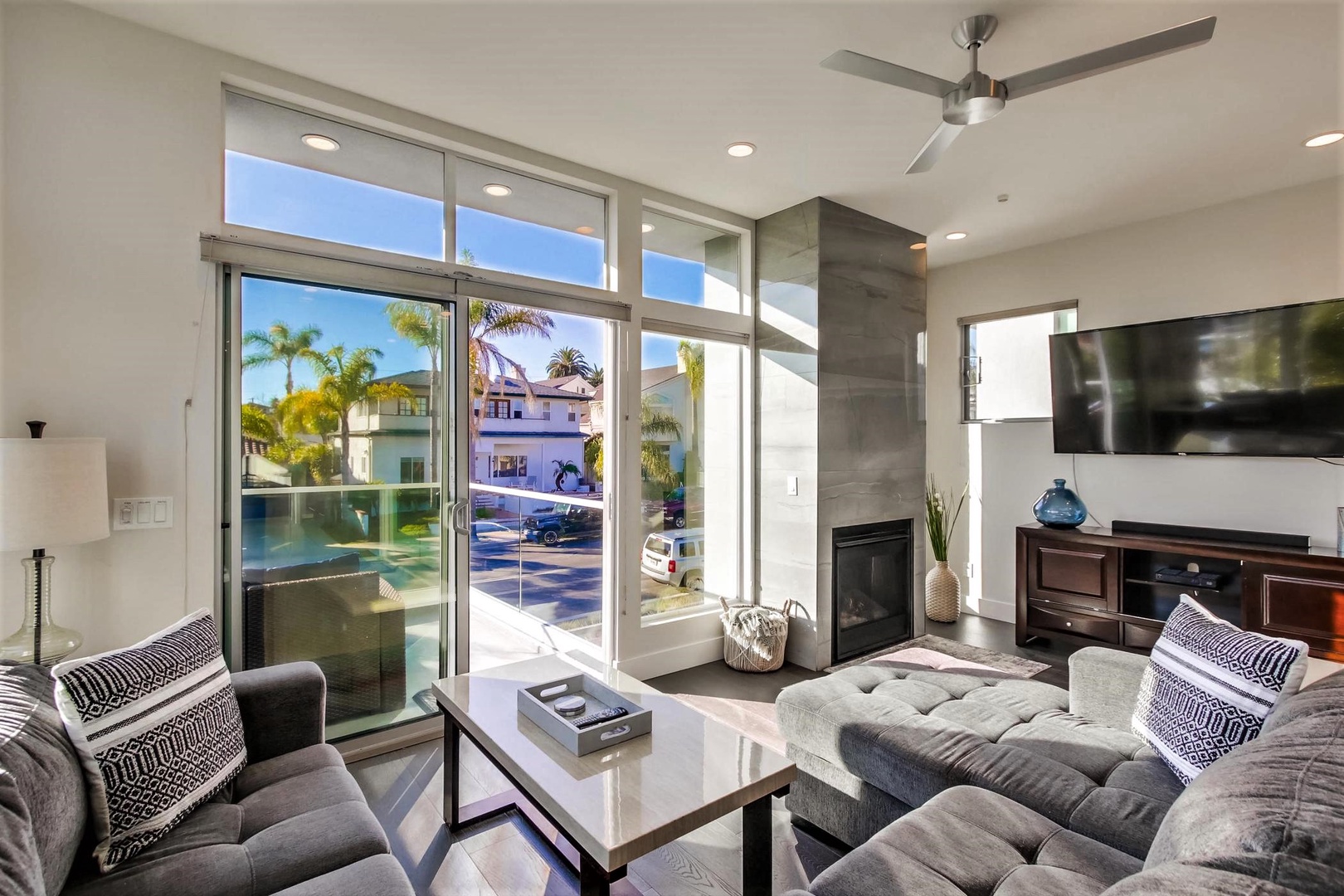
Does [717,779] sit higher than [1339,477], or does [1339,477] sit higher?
[1339,477]

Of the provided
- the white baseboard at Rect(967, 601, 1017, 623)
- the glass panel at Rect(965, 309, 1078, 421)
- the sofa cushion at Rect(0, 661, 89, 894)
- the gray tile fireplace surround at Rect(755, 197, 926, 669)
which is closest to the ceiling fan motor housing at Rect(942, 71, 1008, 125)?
the gray tile fireplace surround at Rect(755, 197, 926, 669)

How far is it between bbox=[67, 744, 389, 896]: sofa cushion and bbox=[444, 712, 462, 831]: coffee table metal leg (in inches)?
16.9

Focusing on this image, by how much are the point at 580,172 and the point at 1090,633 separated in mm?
4080

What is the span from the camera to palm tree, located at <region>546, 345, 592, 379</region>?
12.9ft

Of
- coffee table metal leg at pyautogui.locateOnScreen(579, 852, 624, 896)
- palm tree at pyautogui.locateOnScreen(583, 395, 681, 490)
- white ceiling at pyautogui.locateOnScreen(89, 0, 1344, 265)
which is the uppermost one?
white ceiling at pyautogui.locateOnScreen(89, 0, 1344, 265)

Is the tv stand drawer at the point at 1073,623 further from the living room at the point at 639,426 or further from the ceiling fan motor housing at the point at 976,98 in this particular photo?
the ceiling fan motor housing at the point at 976,98

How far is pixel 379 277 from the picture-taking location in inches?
107

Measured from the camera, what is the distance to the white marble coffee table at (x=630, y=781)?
1406mm

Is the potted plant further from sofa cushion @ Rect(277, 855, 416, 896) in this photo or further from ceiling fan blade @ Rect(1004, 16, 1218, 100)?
sofa cushion @ Rect(277, 855, 416, 896)

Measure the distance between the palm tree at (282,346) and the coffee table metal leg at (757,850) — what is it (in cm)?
233

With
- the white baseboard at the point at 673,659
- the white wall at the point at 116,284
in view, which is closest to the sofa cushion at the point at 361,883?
the white wall at the point at 116,284

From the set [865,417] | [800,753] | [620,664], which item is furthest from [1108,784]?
[865,417]

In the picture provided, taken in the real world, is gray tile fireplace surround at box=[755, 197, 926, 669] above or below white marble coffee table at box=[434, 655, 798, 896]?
above

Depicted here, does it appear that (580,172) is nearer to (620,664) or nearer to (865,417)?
(865,417)
